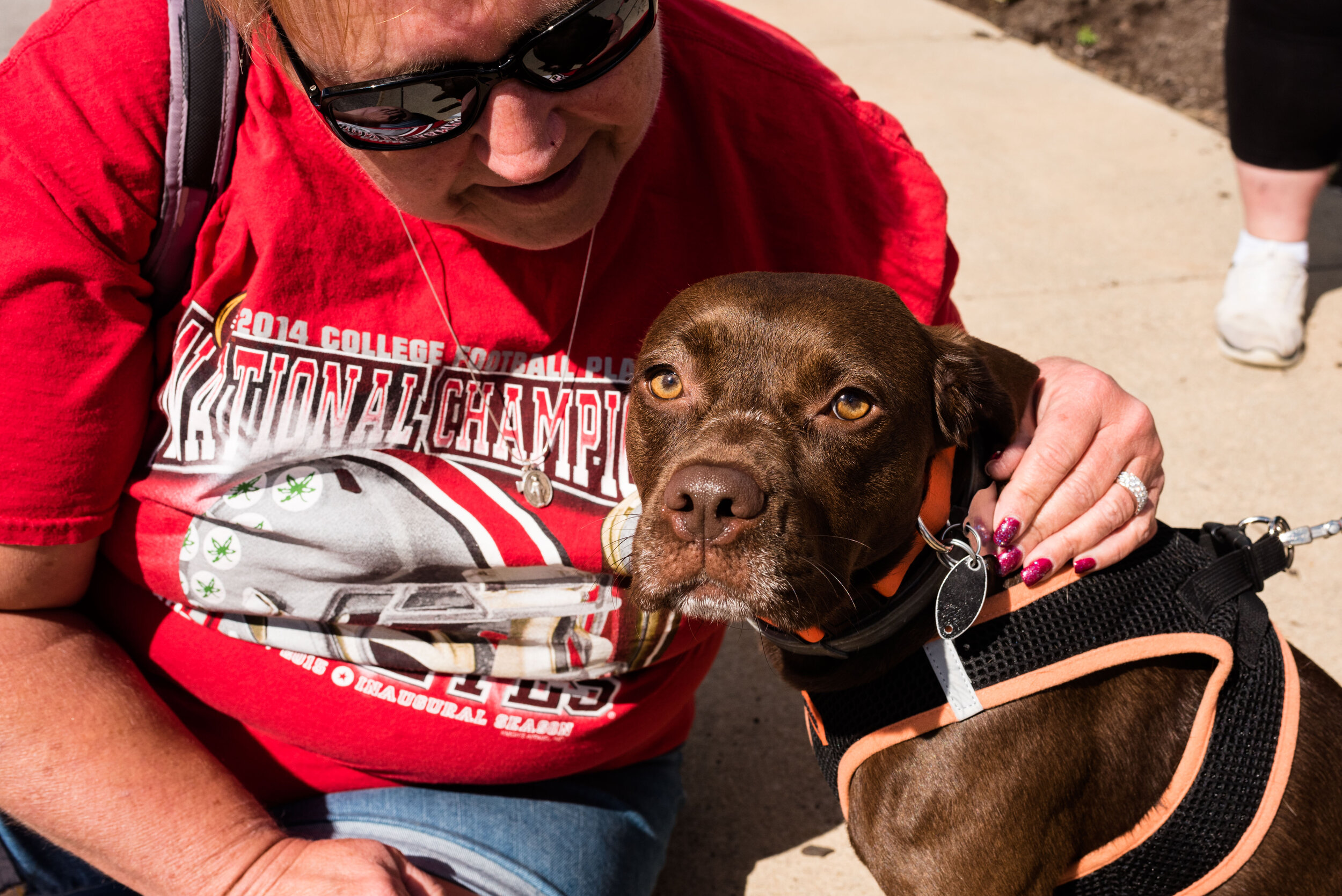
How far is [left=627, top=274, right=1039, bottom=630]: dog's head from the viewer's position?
6.00ft

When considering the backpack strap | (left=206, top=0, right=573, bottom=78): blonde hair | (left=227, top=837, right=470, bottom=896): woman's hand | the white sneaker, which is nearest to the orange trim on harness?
(left=227, top=837, right=470, bottom=896): woman's hand

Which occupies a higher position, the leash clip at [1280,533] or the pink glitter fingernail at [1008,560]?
the pink glitter fingernail at [1008,560]

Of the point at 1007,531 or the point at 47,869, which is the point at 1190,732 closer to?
the point at 1007,531

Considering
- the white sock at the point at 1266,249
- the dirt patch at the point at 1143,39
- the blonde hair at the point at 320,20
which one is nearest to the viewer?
the blonde hair at the point at 320,20

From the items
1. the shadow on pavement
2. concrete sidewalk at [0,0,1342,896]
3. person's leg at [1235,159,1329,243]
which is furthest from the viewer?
person's leg at [1235,159,1329,243]

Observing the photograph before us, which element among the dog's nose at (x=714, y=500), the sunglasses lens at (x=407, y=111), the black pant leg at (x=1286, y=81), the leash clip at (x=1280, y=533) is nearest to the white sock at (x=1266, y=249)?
the black pant leg at (x=1286, y=81)

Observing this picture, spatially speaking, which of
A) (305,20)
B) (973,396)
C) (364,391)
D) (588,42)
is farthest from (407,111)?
(973,396)

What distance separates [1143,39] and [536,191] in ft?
22.5

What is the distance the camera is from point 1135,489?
Result: 6.76ft

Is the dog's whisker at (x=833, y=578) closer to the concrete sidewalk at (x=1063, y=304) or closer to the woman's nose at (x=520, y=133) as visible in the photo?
the woman's nose at (x=520, y=133)

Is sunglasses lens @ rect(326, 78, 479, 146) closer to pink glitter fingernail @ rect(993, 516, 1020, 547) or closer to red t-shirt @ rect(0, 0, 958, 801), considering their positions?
red t-shirt @ rect(0, 0, 958, 801)

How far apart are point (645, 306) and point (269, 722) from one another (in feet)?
3.84

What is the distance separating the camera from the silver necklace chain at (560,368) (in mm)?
A: 2062

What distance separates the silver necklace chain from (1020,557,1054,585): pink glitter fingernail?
929mm
